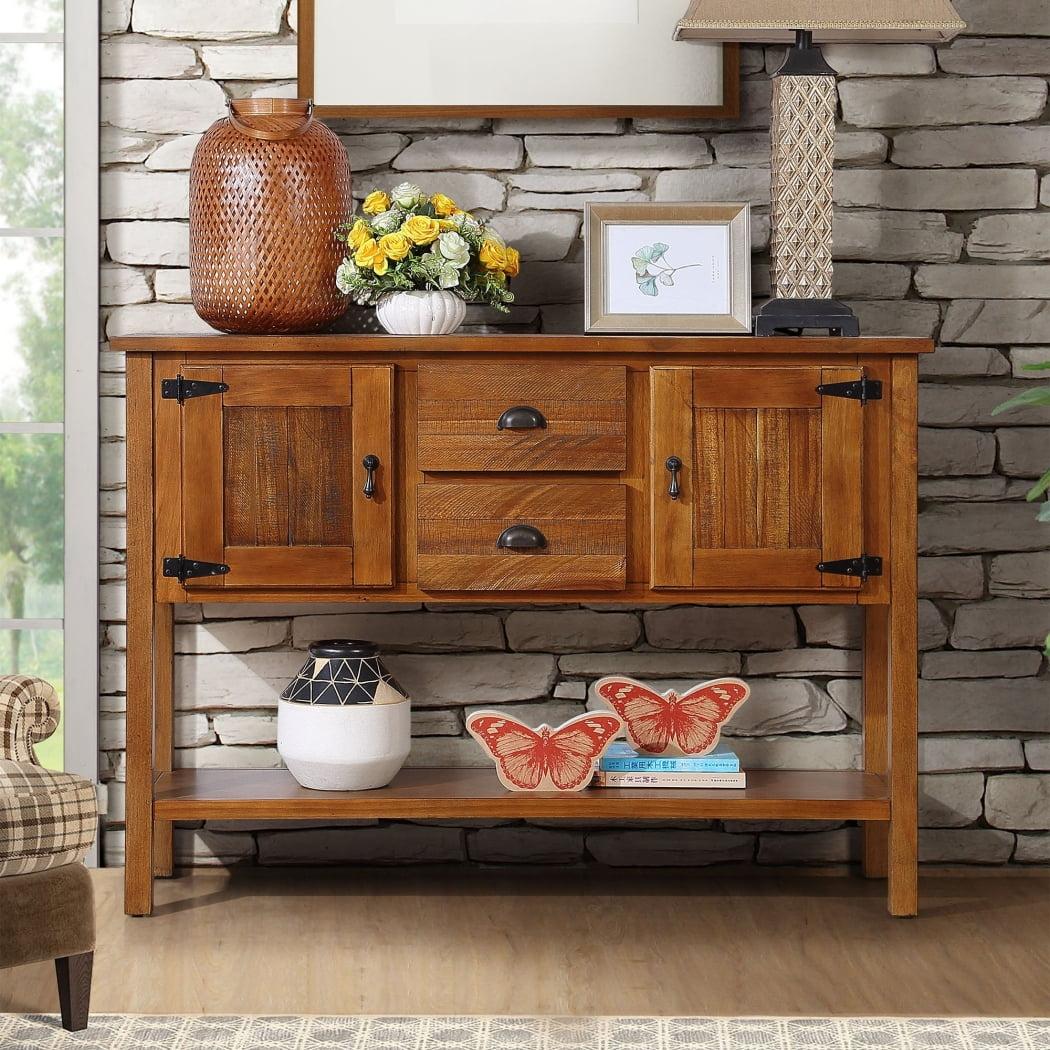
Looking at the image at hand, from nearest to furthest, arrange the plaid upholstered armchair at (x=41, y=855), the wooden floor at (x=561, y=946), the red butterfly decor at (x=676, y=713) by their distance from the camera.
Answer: the plaid upholstered armchair at (x=41, y=855) < the wooden floor at (x=561, y=946) < the red butterfly decor at (x=676, y=713)

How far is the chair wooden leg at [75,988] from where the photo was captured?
181 cm

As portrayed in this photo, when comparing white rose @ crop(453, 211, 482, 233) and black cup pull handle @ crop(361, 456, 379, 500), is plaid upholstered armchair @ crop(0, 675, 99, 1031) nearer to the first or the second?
black cup pull handle @ crop(361, 456, 379, 500)

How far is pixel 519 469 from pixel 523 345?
219 mm

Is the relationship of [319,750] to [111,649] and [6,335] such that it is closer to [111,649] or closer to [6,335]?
[111,649]

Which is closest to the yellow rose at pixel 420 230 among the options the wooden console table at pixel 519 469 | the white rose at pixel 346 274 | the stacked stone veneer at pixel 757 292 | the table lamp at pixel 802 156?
the white rose at pixel 346 274

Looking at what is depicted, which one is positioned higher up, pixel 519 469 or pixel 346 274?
pixel 346 274

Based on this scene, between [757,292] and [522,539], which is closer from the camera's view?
[522,539]

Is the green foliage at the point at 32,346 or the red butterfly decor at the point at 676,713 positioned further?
the green foliage at the point at 32,346

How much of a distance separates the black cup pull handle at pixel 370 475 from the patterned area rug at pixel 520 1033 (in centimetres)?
85

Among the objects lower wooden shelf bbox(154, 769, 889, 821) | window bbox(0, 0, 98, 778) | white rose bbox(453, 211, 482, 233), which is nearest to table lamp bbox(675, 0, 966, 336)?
white rose bbox(453, 211, 482, 233)

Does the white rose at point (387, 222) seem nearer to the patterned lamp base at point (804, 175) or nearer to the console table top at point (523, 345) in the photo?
the console table top at point (523, 345)

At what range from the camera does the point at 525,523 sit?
2201 millimetres

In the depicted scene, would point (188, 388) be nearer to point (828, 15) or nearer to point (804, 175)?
point (804, 175)

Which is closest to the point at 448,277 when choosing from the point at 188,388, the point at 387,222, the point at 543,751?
the point at 387,222
